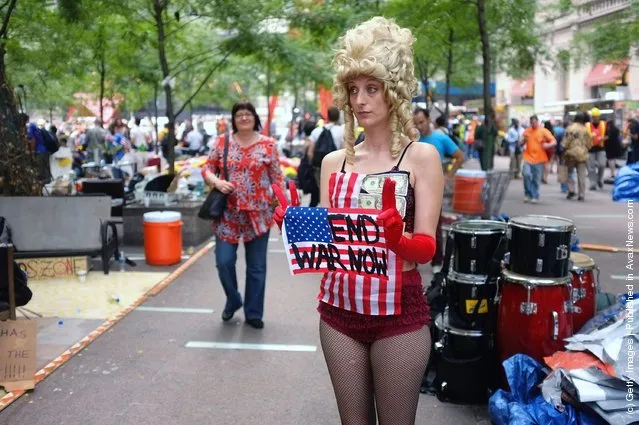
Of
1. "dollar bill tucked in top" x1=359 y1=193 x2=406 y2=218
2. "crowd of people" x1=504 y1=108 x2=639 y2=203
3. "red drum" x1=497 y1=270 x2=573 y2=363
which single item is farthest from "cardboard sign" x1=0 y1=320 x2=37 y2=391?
"crowd of people" x1=504 y1=108 x2=639 y2=203

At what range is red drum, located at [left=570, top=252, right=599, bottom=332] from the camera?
4.39 m

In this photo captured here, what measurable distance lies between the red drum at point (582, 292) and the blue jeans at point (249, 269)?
8.52 feet

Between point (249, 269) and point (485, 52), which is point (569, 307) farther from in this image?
point (485, 52)

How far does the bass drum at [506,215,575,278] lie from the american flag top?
2.17 meters

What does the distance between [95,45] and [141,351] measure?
10.1 metres

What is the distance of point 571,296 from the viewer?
4309 mm

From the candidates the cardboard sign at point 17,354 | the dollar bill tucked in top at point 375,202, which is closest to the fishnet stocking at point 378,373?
the dollar bill tucked in top at point 375,202

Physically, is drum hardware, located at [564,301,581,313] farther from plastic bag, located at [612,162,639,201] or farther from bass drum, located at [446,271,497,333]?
plastic bag, located at [612,162,639,201]

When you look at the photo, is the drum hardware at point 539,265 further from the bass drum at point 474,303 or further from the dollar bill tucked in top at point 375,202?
the dollar bill tucked in top at point 375,202

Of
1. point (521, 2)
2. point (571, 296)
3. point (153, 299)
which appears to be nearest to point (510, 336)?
point (571, 296)

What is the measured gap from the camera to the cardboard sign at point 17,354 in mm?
4547

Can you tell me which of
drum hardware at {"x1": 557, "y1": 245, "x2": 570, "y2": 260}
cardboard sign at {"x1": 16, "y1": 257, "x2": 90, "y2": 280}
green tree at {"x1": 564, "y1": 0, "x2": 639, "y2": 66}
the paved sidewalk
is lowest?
the paved sidewalk

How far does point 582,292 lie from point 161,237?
561 cm

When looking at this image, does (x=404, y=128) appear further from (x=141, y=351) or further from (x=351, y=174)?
(x=141, y=351)
